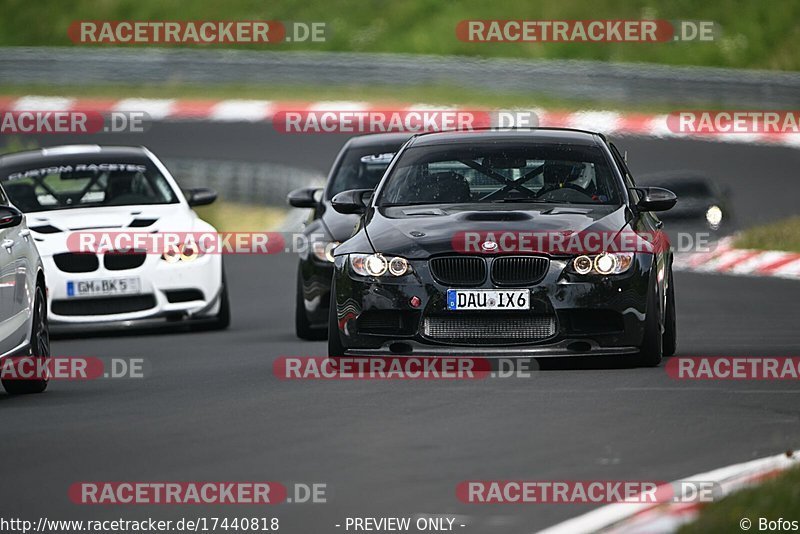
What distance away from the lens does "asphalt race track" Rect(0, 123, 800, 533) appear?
24.8 ft

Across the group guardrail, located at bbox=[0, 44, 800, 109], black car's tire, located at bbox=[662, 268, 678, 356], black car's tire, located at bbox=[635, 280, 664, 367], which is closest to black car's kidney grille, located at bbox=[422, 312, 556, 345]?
black car's tire, located at bbox=[635, 280, 664, 367]

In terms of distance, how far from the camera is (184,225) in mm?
16297

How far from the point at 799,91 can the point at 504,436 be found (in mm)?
29458

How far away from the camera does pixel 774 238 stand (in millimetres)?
23156

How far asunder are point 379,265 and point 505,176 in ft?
5.09

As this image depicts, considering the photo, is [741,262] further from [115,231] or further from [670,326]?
[670,326]

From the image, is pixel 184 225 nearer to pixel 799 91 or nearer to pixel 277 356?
pixel 277 356

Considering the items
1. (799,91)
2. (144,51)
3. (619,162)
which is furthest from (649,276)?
(144,51)

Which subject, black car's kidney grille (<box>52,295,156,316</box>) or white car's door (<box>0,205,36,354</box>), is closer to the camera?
white car's door (<box>0,205,36,354</box>)

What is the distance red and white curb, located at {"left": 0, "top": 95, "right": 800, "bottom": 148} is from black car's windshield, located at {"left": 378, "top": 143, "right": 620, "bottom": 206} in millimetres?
23206

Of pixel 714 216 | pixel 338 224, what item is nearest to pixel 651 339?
pixel 338 224

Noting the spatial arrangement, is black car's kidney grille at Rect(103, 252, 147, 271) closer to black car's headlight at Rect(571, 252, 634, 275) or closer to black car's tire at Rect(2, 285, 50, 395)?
black car's tire at Rect(2, 285, 50, 395)

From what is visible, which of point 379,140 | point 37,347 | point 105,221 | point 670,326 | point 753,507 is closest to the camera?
point 753,507

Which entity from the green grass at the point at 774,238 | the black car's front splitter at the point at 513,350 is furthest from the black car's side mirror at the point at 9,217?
the green grass at the point at 774,238
